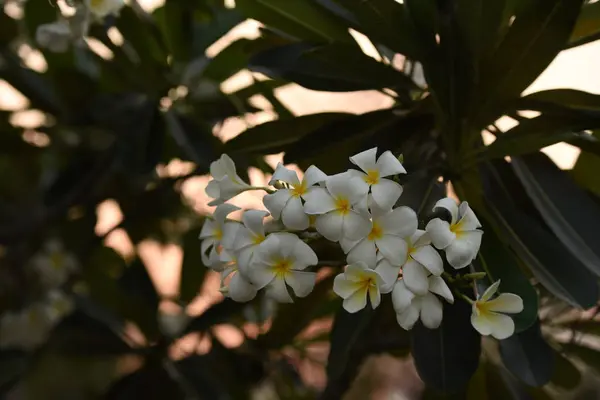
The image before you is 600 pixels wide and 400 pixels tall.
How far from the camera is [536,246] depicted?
57cm

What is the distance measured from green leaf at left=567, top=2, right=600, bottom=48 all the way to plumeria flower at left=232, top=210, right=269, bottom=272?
0.41m

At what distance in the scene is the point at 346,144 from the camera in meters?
0.62

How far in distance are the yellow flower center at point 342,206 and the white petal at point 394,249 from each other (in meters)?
0.03

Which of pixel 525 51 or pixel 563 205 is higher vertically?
pixel 525 51

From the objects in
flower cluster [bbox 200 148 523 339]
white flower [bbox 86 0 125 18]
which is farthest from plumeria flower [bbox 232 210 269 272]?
white flower [bbox 86 0 125 18]

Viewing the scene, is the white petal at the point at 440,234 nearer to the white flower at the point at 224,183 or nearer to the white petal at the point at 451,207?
the white petal at the point at 451,207

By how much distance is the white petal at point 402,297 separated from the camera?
0.38 metres

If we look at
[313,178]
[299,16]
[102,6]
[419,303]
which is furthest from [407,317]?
[102,6]

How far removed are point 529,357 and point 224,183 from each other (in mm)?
342

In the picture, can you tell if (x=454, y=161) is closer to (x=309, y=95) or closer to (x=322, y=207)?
(x=322, y=207)

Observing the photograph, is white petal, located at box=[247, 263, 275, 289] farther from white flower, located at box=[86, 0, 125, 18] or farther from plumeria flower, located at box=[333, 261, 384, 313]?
white flower, located at box=[86, 0, 125, 18]

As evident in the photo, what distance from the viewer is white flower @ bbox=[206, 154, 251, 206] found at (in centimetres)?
46

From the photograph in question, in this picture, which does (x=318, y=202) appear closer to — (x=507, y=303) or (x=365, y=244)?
(x=365, y=244)

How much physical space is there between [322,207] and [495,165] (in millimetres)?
319
